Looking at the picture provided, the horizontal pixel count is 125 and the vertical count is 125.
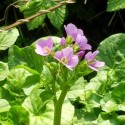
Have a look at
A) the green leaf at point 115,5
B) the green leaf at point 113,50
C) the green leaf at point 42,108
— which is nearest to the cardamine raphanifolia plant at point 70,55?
the green leaf at point 42,108

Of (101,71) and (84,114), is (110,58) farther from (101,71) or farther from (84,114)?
(84,114)

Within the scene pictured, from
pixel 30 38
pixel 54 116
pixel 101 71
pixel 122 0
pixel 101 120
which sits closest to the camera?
pixel 54 116

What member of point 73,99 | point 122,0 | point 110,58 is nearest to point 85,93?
point 73,99

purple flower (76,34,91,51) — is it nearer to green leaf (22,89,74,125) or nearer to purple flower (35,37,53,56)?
purple flower (35,37,53,56)

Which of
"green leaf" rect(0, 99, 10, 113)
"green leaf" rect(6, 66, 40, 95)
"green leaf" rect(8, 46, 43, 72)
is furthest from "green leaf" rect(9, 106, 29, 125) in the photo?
"green leaf" rect(8, 46, 43, 72)

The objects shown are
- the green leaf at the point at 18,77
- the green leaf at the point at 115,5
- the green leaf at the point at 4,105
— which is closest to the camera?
the green leaf at the point at 4,105

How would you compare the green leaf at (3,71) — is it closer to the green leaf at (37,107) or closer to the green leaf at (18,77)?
the green leaf at (18,77)
